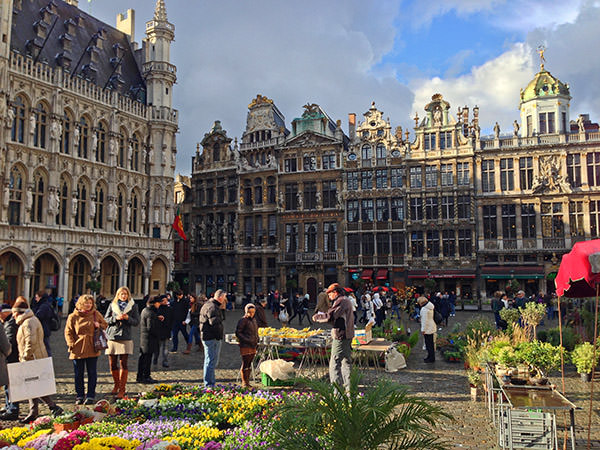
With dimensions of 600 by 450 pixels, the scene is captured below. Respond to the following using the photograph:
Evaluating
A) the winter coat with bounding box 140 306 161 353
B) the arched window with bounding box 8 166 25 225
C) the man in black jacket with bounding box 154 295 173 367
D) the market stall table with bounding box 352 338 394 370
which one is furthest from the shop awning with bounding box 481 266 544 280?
the winter coat with bounding box 140 306 161 353

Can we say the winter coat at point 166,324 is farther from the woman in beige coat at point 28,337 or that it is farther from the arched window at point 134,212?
the arched window at point 134,212

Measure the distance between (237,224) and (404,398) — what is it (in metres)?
38.7

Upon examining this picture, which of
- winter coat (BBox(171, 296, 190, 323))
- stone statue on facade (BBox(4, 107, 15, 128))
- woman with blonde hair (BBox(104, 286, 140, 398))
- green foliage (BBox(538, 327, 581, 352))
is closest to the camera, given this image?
woman with blonde hair (BBox(104, 286, 140, 398))

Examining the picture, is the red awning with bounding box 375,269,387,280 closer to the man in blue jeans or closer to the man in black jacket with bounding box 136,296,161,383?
the man in black jacket with bounding box 136,296,161,383

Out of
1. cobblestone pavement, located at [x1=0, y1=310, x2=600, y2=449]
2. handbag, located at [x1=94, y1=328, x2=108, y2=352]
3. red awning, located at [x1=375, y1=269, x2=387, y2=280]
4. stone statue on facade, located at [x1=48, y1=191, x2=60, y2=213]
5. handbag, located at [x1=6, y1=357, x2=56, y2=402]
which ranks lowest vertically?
cobblestone pavement, located at [x1=0, y1=310, x2=600, y2=449]

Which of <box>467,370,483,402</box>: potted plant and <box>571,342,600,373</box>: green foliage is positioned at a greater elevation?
<box>571,342,600,373</box>: green foliage

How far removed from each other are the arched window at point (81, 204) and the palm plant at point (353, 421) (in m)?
31.4

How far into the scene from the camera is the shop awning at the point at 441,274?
35406 mm

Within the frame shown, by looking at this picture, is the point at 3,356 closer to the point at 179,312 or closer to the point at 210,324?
the point at 210,324

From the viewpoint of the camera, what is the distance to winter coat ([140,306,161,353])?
9.97 meters

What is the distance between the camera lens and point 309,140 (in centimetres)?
4050

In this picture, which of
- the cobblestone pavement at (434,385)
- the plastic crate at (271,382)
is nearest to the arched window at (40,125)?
the cobblestone pavement at (434,385)

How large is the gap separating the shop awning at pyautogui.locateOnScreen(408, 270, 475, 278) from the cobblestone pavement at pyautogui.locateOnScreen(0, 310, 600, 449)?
2144 centimetres

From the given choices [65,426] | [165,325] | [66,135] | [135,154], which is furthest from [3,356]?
[135,154]
